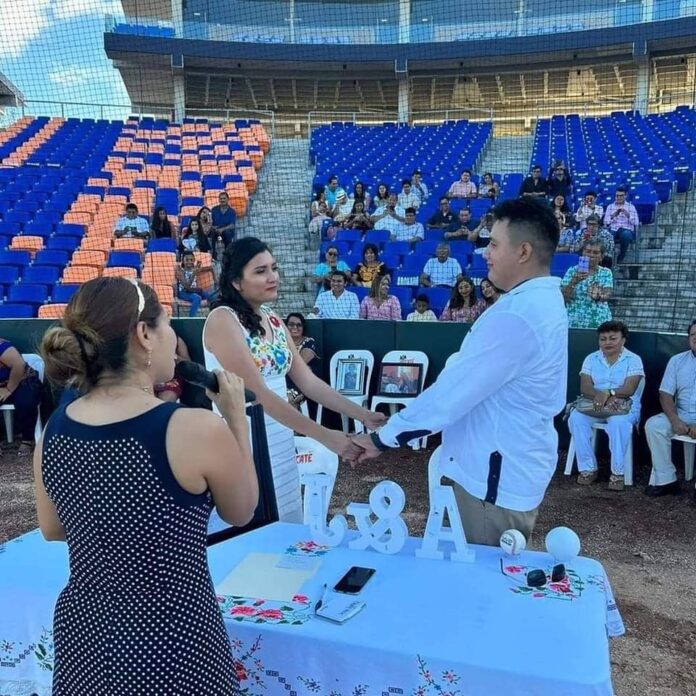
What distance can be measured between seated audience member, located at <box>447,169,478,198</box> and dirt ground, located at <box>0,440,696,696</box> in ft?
20.5

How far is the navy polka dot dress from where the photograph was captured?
1.17m

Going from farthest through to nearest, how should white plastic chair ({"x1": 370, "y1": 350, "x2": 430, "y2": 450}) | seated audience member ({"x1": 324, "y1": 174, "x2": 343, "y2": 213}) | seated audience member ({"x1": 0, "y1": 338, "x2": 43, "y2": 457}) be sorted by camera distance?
seated audience member ({"x1": 324, "y1": 174, "x2": 343, "y2": 213}), white plastic chair ({"x1": 370, "y1": 350, "x2": 430, "y2": 450}), seated audience member ({"x1": 0, "y1": 338, "x2": 43, "y2": 457})

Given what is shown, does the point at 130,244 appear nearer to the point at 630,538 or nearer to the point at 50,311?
the point at 50,311

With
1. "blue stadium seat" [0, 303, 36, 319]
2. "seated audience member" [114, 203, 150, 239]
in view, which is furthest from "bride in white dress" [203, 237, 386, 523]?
"seated audience member" [114, 203, 150, 239]

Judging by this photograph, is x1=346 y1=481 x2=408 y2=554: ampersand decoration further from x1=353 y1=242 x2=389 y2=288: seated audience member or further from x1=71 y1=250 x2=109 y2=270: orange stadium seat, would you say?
x1=71 y1=250 x2=109 y2=270: orange stadium seat

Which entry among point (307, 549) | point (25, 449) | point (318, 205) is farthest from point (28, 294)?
point (307, 549)

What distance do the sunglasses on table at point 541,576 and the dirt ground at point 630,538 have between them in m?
1.15

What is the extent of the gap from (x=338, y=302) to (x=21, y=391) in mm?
3012

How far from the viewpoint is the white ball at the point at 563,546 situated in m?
1.77

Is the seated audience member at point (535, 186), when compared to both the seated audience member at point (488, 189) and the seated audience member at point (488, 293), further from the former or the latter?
the seated audience member at point (488, 293)

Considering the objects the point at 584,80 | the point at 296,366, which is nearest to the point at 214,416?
the point at 296,366

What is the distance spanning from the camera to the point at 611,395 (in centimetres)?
504

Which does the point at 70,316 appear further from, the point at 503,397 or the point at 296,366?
the point at 296,366

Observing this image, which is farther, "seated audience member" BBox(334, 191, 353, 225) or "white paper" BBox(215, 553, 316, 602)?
"seated audience member" BBox(334, 191, 353, 225)
